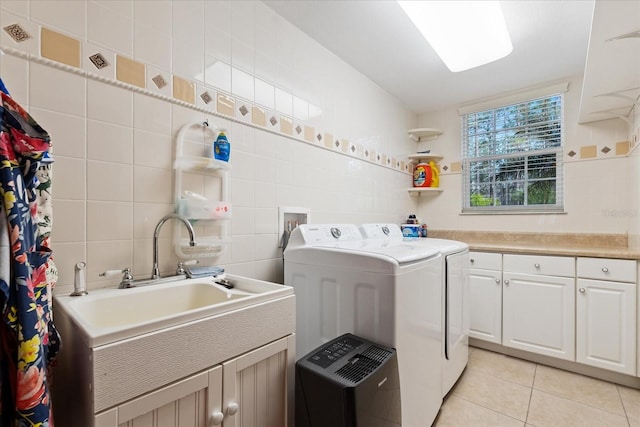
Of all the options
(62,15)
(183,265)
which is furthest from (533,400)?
(62,15)

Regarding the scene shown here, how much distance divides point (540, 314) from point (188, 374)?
2.60m

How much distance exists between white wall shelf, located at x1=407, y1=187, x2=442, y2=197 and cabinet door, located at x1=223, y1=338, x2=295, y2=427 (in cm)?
265

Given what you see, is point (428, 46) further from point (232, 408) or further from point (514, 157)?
point (232, 408)

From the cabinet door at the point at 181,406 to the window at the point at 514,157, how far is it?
319 cm

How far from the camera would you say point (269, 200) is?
1818mm

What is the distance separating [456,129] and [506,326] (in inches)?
84.5

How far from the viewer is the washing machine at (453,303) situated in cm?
179

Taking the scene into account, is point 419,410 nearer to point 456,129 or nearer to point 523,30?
point 523,30

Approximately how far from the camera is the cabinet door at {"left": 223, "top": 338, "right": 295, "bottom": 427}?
3.12 feet

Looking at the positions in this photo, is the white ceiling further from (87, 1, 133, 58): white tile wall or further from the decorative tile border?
(87, 1, 133, 58): white tile wall

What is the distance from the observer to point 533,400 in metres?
1.89

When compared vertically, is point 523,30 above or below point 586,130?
above

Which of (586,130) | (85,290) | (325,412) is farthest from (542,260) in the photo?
(85,290)

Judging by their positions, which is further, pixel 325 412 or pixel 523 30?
pixel 523 30
